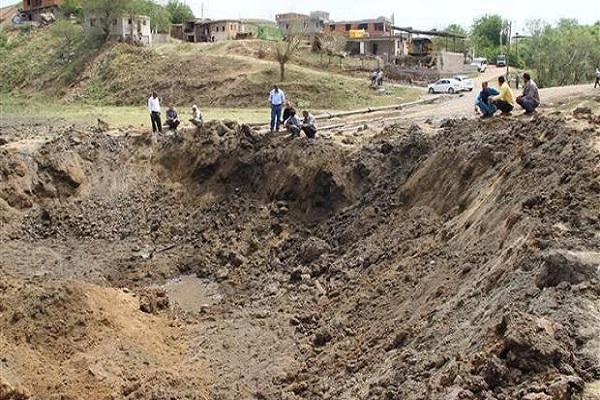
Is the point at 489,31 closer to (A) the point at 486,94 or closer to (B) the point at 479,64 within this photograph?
(B) the point at 479,64

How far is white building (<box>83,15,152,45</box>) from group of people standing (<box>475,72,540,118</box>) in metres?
38.8

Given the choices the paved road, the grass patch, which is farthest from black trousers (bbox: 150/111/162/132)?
the paved road

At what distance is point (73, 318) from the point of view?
1226cm

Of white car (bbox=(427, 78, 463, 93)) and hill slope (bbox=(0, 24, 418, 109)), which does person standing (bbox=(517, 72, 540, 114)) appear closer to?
hill slope (bbox=(0, 24, 418, 109))

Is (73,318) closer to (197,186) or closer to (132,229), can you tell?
(132,229)

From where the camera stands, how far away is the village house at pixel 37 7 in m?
67.9

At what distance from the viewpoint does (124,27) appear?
5188cm

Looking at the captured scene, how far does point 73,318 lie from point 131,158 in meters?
9.66

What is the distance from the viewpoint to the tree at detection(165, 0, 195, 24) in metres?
72.8

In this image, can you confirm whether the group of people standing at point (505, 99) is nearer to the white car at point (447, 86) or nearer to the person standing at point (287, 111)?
the person standing at point (287, 111)

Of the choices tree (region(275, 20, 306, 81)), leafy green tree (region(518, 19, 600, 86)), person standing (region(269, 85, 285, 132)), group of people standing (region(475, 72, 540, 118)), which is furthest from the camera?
leafy green tree (region(518, 19, 600, 86))

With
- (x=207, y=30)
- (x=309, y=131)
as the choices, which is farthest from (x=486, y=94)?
(x=207, y=30)

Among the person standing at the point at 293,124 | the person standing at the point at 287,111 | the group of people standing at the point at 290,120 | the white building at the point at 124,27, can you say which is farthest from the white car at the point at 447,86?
the white building at the point at 124,27

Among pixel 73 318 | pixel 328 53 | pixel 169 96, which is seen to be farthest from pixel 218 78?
pixel 73 318
